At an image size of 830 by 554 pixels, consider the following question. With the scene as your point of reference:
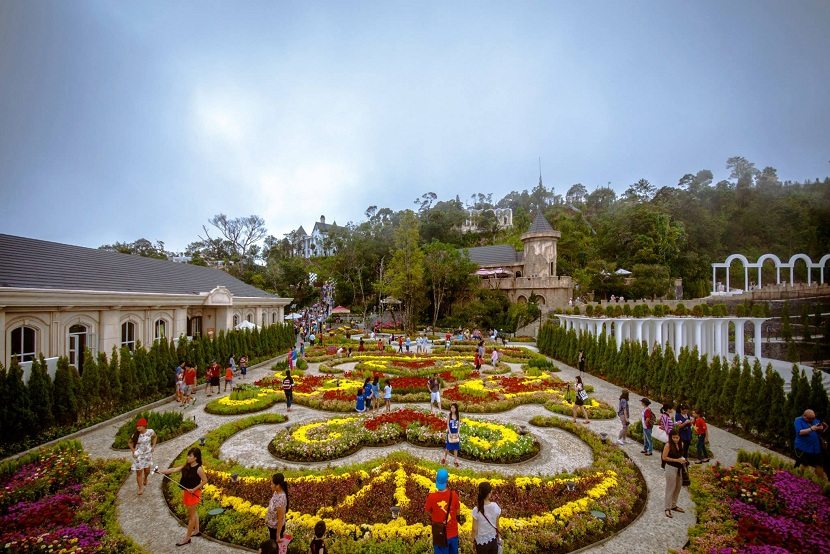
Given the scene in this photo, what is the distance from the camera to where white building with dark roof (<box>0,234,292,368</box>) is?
16031mm

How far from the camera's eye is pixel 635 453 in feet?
39.6

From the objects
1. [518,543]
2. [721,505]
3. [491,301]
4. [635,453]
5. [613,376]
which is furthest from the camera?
[491,301]

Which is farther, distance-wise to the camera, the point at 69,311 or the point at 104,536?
the point at 69,311

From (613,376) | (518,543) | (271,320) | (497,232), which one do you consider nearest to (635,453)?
(518,543)

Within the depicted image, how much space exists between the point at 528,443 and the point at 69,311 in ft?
63.7

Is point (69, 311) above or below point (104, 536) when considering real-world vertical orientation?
above

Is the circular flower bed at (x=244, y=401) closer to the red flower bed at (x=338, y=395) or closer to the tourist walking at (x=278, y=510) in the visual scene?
the red flower bed at (x=338, y=395)

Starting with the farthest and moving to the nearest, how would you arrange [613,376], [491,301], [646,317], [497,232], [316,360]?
[497,232], [491,301], [316,360], [646,317], [613,376]

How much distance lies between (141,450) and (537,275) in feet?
153

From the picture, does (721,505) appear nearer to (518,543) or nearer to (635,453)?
(635,453)

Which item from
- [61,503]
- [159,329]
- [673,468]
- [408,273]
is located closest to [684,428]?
[673,468]

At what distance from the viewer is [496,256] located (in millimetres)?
60625

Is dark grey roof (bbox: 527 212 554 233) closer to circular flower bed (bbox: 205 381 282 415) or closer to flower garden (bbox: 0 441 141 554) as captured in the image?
circular flower bed (bbox: 205 381 282 415)

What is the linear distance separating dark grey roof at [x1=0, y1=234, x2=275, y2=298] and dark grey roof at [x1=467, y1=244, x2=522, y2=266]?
1532 inches
